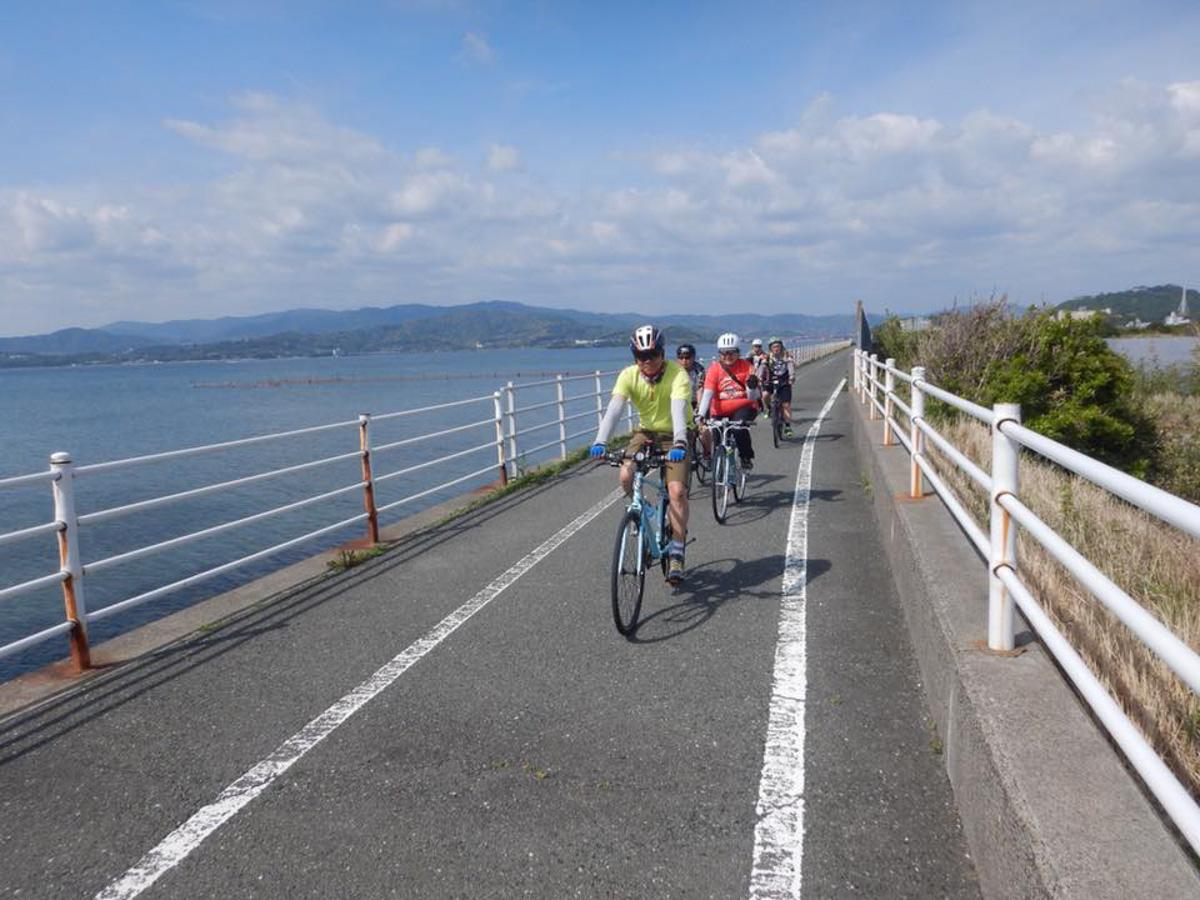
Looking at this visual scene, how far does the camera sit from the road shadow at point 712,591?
5.61 meters

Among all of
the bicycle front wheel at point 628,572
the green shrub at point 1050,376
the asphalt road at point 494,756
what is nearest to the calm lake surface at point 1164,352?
the green shrub at point 1050,376

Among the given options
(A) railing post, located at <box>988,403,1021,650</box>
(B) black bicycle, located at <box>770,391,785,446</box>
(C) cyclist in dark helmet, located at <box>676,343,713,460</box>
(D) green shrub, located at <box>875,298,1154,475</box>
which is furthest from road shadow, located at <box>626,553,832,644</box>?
(D) green shrub, located at <box>875,298,1154,475</box>

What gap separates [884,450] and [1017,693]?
6.87 meters

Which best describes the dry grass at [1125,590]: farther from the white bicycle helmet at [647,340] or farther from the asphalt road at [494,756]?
the white bicycle helmet at [647,340]

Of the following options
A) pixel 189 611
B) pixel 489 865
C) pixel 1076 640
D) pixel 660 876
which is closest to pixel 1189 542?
pixel 1076 640

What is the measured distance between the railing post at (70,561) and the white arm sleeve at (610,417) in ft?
10.7

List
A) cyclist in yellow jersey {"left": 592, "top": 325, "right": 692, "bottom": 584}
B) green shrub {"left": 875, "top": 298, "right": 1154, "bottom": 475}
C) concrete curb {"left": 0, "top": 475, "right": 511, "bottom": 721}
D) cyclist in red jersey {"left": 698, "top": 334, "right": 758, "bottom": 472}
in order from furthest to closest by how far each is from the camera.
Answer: green shrub {"left": 875, "top": 298, "right": 1154, "bottom": 475}
cyclist in red jersey {"left": 698, "top": 334, "right": 758, "bottom": 472}
cyclist in yellow jersey {"left": 592, "top": 325, "right": 692, "bottom": 584}
concrete curb {"left": 0, "top": 475, "right": 511, "bottom": 721}

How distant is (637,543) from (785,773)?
2.24m

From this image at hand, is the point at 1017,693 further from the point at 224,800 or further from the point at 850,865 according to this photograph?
the point at 224,800

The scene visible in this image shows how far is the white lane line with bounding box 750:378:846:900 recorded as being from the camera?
2.97 metres

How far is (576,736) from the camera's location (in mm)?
4062

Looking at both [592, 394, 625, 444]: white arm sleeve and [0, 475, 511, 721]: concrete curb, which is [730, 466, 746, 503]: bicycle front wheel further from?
[0, 475, 511, 721]: concrete curb

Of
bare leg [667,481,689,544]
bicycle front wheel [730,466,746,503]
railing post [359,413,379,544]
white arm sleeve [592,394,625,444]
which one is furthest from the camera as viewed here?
bicycle front wheel [730,466,746,503]

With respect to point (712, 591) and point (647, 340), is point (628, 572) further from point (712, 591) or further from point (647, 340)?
point (647, 340)
